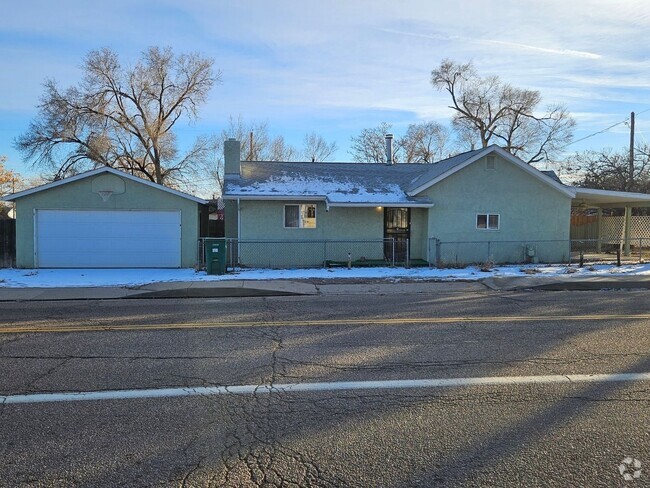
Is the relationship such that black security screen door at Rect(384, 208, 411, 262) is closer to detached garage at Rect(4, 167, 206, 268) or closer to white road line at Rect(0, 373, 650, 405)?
detached garage at Rect(4, 167, 206, 268)

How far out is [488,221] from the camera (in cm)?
2055

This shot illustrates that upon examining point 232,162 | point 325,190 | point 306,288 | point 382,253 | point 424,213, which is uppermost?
point 232,162

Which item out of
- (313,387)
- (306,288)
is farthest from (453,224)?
(313,387)

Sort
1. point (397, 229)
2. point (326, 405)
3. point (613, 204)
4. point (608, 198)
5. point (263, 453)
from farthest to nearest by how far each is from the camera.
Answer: point (613, 204), point (608, 198), point (397, 229), point (326, 405), point (263, 453)

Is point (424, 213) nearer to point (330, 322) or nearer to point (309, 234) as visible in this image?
point (309, 234)

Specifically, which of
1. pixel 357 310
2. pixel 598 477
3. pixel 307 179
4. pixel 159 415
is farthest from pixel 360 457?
pixel 307 179

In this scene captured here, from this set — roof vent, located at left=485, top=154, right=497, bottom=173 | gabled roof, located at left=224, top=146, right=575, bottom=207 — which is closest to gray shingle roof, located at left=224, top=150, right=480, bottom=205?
gabled roof, located at left=224, top=146, right=575, bottom=207

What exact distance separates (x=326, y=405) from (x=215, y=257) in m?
12.2

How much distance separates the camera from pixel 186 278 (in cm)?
1564

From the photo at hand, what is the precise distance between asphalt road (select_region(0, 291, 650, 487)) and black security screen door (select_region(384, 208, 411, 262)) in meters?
11.6

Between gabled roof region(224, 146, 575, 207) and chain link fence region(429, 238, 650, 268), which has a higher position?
gabled roof region(224, 146, 575, 207)

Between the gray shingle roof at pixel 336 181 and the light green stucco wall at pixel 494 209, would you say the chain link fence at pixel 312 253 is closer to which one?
the gray shingle roof at pixel 336 181

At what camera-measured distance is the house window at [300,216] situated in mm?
19984

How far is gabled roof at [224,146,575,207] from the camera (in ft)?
63.8
